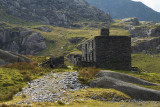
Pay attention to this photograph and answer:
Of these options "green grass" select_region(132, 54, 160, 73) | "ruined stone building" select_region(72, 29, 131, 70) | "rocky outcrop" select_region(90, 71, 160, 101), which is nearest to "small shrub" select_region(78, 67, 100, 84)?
"rocky outcrop" select_region(90, 71, 160, 101)

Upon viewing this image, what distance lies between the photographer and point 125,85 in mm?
21562

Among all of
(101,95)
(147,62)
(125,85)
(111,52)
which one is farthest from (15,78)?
(147,62)

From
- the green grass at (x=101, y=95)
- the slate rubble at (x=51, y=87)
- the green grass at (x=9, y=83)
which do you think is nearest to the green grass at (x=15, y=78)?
the green grass at (x=9, y=83)

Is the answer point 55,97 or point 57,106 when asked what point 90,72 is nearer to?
point 55,97

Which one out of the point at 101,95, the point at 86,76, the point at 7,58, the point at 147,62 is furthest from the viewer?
the point at 147,62

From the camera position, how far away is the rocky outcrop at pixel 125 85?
66.3 feet

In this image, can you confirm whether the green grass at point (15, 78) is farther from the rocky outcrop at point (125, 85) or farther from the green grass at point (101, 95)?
the rocky outcrop at point (125, 85)

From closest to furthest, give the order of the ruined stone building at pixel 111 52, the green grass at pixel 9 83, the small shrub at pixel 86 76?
1. the green grass at pixel 9 83
2. the small shrub at pixel 86 76
3. the ruined stone building at pixel 111 52

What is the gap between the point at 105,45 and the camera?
1307 inches

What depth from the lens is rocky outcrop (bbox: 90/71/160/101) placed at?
2020 cm

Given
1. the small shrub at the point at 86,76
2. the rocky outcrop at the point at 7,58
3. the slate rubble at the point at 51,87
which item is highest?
the rocky outcrop at the point at 7,58

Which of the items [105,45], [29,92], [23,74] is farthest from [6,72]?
[105,45]

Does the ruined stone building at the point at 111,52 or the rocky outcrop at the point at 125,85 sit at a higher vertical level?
the ruined stone building at the point at 111,52

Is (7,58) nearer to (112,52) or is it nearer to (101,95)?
(112,52)
